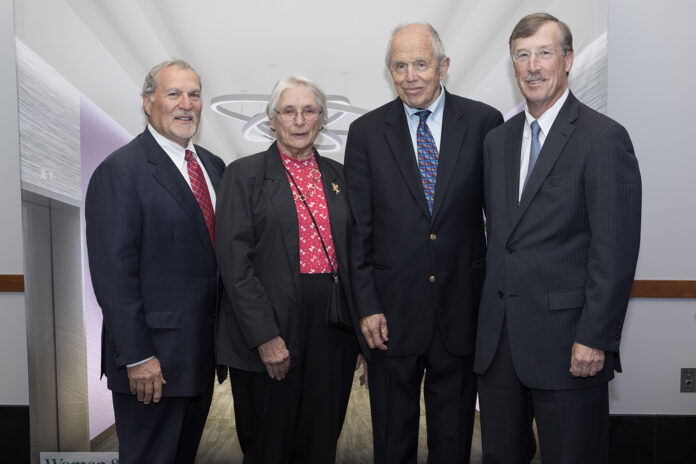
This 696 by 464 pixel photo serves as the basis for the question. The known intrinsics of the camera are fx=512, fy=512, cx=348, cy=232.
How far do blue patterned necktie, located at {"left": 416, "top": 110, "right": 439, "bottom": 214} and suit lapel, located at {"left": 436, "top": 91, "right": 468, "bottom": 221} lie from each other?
3cm

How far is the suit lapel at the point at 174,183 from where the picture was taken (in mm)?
1826

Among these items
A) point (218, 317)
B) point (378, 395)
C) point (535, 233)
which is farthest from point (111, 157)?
point (535, 233)

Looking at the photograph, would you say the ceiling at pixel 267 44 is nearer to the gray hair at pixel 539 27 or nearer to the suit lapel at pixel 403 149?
the suit lapel at pixel 403 149

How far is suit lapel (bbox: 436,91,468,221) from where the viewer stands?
186cm

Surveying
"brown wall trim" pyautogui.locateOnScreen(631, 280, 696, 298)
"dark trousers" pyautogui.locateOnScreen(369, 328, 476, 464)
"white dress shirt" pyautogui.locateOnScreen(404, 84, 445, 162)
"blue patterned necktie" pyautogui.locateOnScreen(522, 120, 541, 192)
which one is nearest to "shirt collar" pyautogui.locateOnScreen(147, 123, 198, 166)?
"white dress shirt" pyautogui.locateOnScreen(404, 84, 445, 162)

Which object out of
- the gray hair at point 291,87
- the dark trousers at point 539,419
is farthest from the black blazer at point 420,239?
the gray hair at point 291,87

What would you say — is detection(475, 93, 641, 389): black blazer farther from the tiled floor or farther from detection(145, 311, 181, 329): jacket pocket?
the tiled floor

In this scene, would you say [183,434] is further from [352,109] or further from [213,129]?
[352,109]

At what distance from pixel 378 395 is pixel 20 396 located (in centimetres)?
232

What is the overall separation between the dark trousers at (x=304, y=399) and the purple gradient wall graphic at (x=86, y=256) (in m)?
1.02

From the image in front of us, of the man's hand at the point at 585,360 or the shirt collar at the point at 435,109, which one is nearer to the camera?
the man's hand at the point at 585,360

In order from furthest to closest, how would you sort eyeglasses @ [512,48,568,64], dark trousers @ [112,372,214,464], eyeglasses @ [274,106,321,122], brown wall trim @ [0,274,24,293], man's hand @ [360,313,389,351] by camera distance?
brown wall trim @ [0,274,24,293], eyeglasses @ [274,106,321,122], man's hand @ [360,313,389,351], dark trousers @ [112,372,214,464], eyeglasses @ [512,48,568,64]

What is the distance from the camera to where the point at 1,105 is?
2.90 m

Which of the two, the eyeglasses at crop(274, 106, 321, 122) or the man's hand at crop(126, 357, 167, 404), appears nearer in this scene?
the man's hand at crop(126, 357, 167, 404)
